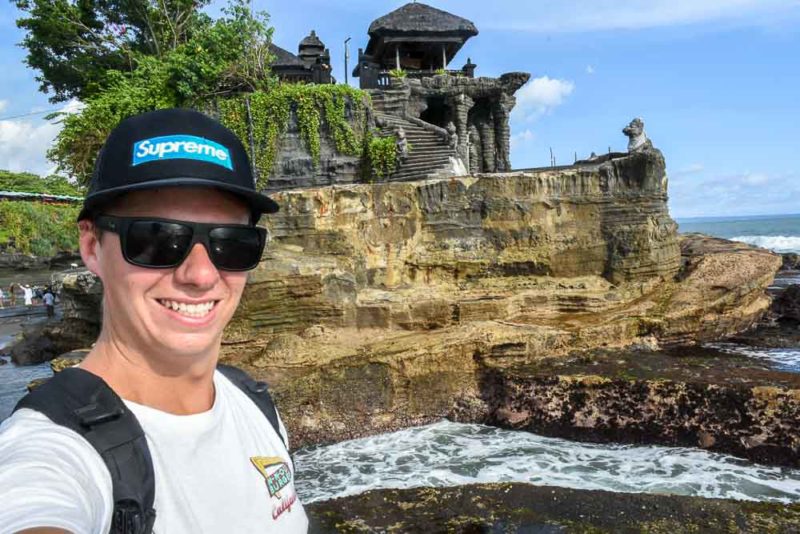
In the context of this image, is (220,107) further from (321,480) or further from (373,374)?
(321,480)

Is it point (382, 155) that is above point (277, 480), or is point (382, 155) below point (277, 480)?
above

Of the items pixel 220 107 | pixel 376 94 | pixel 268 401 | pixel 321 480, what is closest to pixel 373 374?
pixel 321 480

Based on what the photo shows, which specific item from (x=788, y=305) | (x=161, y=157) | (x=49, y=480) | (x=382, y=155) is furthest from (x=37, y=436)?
(x=788, y=305)

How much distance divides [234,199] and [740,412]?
321 inches

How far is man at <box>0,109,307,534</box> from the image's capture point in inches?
44.7

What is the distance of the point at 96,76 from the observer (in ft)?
71.0

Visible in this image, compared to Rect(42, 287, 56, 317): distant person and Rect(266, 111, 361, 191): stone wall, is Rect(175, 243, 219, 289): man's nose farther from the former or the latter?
Rect(42, 287, 56, 317): distant person

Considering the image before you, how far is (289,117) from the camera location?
1593cm

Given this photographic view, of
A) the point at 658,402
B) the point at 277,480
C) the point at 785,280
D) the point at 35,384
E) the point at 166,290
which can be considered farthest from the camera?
the point at 785,280

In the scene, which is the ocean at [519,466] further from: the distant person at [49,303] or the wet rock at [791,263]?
the wet rock at [791,263]

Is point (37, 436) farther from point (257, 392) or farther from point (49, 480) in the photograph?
point (257, 392)

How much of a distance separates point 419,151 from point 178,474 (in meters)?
16.3

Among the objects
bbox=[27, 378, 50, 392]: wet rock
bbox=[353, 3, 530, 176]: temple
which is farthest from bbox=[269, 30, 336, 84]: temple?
bbox=[27, 378, 50, 392]: wet rock

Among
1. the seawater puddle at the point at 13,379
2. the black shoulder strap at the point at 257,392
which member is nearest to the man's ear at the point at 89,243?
the black shoulder strap at the point at 257,392
